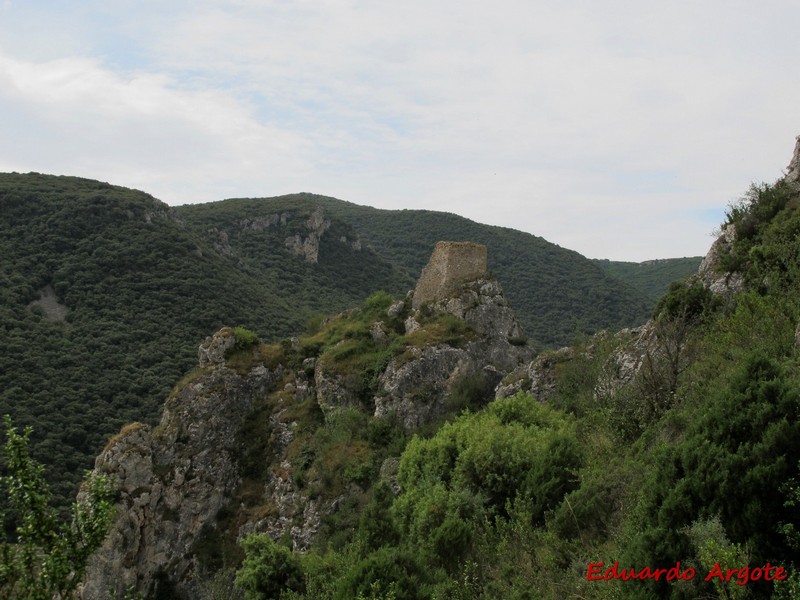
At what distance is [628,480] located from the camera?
11953 mm

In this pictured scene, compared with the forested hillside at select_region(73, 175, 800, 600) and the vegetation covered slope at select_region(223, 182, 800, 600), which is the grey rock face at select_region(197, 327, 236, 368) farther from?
the vegetation covered slope at select_region(223, 182, 800, 600)

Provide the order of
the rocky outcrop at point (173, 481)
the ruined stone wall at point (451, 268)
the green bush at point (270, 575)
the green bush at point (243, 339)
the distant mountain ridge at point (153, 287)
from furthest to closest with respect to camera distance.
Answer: the distant mountain ridge at point (153, 287) < the ruined stone wall at point (451, 268) < the green bush at point (243, 339) < the rocky outcrop at point (173, 481) < the green bush at point (270, 575)

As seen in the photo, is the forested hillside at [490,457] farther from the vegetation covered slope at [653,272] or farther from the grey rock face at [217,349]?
the vegetation covered slope at [653,272]

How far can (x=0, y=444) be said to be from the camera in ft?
113

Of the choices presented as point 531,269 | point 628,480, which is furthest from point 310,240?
point 628,480

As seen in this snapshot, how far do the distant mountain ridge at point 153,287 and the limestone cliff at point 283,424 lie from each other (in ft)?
18.4

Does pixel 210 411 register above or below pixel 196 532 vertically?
above

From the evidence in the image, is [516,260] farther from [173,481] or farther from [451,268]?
[173,481]

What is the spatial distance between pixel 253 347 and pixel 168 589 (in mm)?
11260

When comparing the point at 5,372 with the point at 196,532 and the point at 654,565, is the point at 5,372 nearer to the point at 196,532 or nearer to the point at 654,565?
the point at 196,532

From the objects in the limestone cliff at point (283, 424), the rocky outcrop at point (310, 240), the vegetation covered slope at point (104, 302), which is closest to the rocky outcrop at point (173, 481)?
the limestone cliff at point (283, 424)

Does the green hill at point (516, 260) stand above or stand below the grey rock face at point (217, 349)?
above

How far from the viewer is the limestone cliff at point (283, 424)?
24672 millimetres

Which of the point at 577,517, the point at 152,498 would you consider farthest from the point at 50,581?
the point at 152,498
